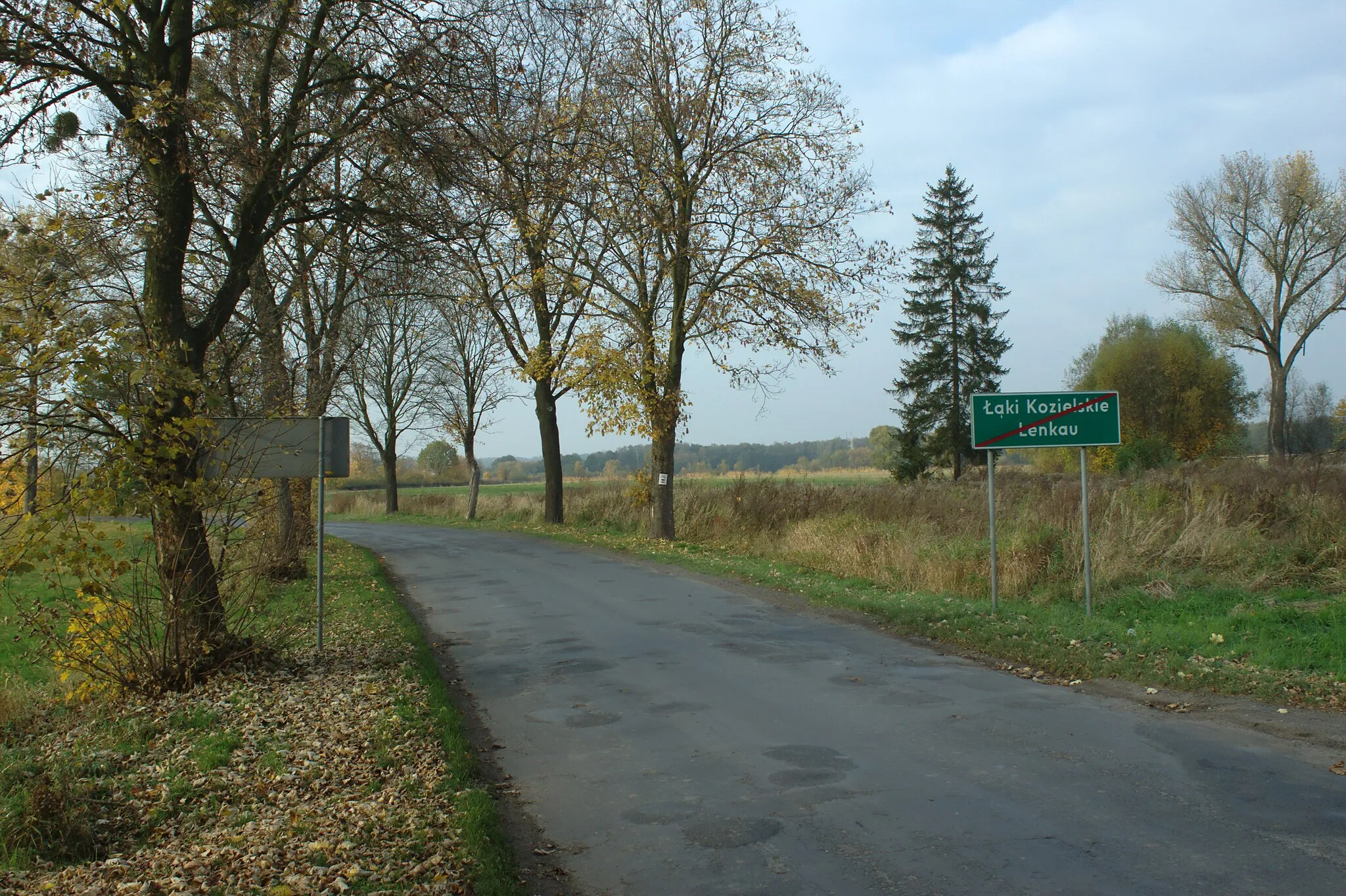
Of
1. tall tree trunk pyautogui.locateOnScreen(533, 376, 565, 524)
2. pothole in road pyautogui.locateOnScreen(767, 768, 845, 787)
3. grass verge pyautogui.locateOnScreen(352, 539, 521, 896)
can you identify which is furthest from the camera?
tall tree trunk pyautogui.locateOnScreen(533, 376, 565, 524)

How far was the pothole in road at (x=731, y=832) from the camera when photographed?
17.0 feet

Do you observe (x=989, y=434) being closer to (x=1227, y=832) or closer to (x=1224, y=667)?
(x=1224, y=667)

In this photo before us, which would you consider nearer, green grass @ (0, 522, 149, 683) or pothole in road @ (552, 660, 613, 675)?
green grass @ (0, 522, 149, 683)

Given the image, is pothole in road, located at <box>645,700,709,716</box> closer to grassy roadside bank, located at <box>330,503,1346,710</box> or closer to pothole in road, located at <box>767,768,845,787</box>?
pothole in road, located at <box>767,768,845,787</box>

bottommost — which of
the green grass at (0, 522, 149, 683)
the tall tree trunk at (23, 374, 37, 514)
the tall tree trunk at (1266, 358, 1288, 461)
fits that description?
the green grass at (0, 522, 149, 683)

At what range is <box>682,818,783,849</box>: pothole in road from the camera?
204 inches

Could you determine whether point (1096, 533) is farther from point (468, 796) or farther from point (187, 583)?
point (187, 583)

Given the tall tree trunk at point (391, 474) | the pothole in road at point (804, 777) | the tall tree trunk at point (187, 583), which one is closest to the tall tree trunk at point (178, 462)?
the tall tree trunk at point (187, 583)

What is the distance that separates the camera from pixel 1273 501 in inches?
583

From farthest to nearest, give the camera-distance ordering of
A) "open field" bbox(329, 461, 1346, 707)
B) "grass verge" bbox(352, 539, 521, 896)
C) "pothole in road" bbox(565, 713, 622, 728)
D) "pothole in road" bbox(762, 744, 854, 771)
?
"open field" bbox(329, 461, 1346, 707) < "pothole in road" bbox(565, 713, 622, 728) < "pothole in road" bbox(762, 744, 854, 771) < "grass verge" bbox(352, 539, 521, 896)

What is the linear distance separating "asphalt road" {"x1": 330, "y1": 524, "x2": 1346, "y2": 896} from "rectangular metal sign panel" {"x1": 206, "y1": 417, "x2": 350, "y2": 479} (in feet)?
8.63

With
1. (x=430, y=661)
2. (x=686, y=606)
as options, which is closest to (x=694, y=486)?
(x=686, y=606)

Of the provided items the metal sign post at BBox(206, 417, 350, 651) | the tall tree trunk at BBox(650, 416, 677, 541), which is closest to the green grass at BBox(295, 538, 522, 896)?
the metal sign post at BBox(206, 417, 350, 651)

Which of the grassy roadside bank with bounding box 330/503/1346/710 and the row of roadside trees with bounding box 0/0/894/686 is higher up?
the row of roadside trees with bounding box 0/0/894/686
